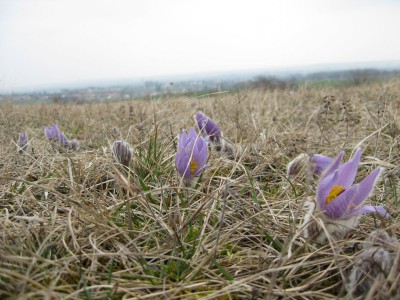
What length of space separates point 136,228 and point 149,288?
1.09 feet

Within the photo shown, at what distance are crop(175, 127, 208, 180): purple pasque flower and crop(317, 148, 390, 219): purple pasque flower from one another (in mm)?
473

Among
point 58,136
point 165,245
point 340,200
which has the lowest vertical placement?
point 165,245

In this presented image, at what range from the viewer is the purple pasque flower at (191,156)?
147 cm

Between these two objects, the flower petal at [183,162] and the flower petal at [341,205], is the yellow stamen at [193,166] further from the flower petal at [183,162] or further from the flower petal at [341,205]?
the flower petal at [341,205]

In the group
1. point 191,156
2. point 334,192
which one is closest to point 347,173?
point 334,192

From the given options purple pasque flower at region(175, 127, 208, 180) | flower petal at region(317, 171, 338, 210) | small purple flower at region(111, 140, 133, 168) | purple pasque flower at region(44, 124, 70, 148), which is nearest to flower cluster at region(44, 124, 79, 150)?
purple pasque flower at region(44, 124, 70, 148)

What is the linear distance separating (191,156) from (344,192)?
1.89 ft

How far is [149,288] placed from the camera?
3.34 feet

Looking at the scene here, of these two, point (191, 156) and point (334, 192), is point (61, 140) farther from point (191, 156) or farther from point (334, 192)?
point (334, 192)

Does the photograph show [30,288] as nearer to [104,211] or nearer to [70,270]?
[70,270]

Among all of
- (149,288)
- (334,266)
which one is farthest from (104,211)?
(334,266)

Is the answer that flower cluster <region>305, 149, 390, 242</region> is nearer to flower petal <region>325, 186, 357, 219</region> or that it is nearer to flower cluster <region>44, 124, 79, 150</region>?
flower petal <region>325, 186, 357, 219</region>

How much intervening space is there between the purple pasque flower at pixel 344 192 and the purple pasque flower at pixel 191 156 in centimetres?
47

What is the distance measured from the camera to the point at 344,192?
1108 mm
